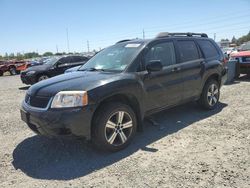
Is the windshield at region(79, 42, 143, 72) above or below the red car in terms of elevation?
above

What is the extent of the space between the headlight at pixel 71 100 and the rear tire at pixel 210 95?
137 inches

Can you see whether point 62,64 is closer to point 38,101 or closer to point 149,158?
point 38,101

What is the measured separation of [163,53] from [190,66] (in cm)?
82

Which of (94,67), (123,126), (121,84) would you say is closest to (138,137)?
(123,126)

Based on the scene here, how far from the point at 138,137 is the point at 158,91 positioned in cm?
92

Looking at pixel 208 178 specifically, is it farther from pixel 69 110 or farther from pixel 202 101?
pixel 202 101

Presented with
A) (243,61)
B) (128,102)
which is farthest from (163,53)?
(243,61)

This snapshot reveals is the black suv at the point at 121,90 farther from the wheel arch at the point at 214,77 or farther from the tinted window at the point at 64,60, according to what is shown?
the tinted window at the point at 64,60

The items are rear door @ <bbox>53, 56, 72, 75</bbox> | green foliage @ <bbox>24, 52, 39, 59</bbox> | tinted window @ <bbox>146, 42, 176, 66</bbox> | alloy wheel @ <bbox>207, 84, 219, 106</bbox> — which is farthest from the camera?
green foliage @ <bbox>24, 52, 39, 59</bbox>

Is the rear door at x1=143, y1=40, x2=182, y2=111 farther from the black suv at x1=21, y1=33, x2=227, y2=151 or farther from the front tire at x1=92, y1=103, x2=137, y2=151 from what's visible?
the front tire at x1=92, y1=103, x2=137, y2=151

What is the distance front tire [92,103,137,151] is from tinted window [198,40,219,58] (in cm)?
290

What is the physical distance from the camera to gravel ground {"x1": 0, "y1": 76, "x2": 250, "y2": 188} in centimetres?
363

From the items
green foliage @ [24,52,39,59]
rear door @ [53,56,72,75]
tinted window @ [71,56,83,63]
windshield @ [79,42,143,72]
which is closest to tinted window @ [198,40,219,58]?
windshield @ [79,42,143,72]

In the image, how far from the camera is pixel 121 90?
451cm
